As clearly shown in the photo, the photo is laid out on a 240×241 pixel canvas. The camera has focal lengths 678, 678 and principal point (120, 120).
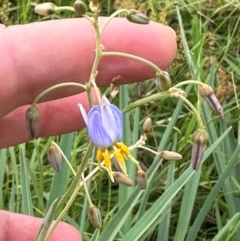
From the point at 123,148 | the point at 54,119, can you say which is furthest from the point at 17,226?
the point at 123,148

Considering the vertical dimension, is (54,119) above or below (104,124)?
below

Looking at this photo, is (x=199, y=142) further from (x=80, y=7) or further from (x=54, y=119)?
(x=54, y=119)

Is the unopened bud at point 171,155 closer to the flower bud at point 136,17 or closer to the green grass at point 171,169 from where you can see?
the flower bud at point 136,17

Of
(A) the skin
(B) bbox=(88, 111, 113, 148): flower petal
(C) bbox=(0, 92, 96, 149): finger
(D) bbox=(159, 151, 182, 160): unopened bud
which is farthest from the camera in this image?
(C) bbox=(0, 92, 96, 149): finger

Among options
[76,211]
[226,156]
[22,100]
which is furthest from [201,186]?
[22,100]

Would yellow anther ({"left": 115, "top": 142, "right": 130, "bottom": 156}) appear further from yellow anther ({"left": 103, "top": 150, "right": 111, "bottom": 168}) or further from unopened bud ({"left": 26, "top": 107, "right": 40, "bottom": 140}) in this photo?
unopened bud ({"left": 26, "top": 107, "right": 40, "bottom": 140})

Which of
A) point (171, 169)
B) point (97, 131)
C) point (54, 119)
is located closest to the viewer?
point (97, 131)

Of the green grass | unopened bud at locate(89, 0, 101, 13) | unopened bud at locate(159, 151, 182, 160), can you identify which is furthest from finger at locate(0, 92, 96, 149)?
unopened bud at locate(89, 0, 101, 13)

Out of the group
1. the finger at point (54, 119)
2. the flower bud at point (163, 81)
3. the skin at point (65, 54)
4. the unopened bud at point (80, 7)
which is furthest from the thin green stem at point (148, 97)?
the finger at point (54, 119)
